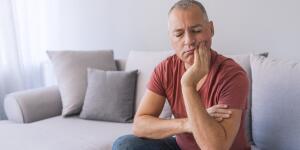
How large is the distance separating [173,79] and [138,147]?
31cm

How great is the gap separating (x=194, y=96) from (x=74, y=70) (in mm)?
1432

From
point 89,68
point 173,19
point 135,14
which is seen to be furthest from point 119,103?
point 173,19

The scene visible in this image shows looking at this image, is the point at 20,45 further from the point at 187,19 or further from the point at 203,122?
the point at 203,122

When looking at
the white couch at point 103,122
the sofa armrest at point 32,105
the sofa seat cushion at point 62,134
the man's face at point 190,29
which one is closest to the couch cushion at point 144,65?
the white couch at point 103,122

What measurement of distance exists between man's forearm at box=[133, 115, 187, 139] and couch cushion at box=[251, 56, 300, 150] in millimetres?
488

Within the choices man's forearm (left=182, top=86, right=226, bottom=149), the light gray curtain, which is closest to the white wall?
the light gray curtain

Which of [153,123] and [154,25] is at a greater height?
[154,25]

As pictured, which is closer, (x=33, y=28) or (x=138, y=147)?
(x=138, y=147)

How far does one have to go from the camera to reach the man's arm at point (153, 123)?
137cm

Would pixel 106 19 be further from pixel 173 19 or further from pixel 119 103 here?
pixel 173 19

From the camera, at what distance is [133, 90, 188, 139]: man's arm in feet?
4.50

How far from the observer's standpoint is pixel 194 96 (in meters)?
1.27

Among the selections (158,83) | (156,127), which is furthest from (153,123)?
(158,83)

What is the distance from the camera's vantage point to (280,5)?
6.93 feet
